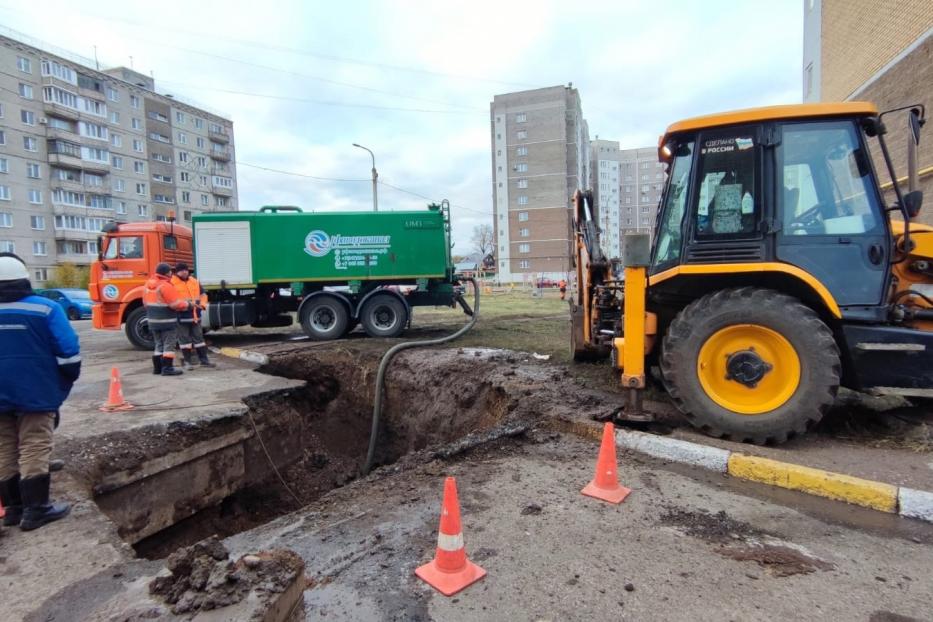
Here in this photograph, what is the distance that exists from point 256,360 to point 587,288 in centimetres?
636

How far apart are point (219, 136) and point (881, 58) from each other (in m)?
57.6

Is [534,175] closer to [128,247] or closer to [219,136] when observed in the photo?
[219,136]

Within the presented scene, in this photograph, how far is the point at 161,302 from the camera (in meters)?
7.74

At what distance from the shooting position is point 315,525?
314 cm

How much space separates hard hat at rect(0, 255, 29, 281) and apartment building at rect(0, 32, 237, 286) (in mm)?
34697

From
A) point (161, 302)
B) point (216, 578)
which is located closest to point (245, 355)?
point (161, 302)

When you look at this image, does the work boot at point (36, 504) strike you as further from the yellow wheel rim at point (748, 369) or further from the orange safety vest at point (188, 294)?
the orange safety vest at point (188, 294)

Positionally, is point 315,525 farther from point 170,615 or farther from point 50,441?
point 50,441

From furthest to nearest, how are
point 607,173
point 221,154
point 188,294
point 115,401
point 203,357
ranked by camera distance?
1. point 607,173
2. point 221,154
3. point 203,357
4. point 188,294
5. point 115,401

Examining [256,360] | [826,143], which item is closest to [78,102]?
[256,360]

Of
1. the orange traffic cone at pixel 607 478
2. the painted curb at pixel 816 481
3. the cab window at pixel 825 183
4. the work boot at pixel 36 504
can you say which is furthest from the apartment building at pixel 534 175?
the work boot at pixel 36 504

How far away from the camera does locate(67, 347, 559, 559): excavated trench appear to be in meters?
4.72

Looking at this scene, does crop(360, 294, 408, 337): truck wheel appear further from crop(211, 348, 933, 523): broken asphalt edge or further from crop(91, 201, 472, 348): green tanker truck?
crop(211, 348, 933, 523): broken asphalt edge

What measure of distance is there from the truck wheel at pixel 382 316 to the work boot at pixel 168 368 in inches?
157
